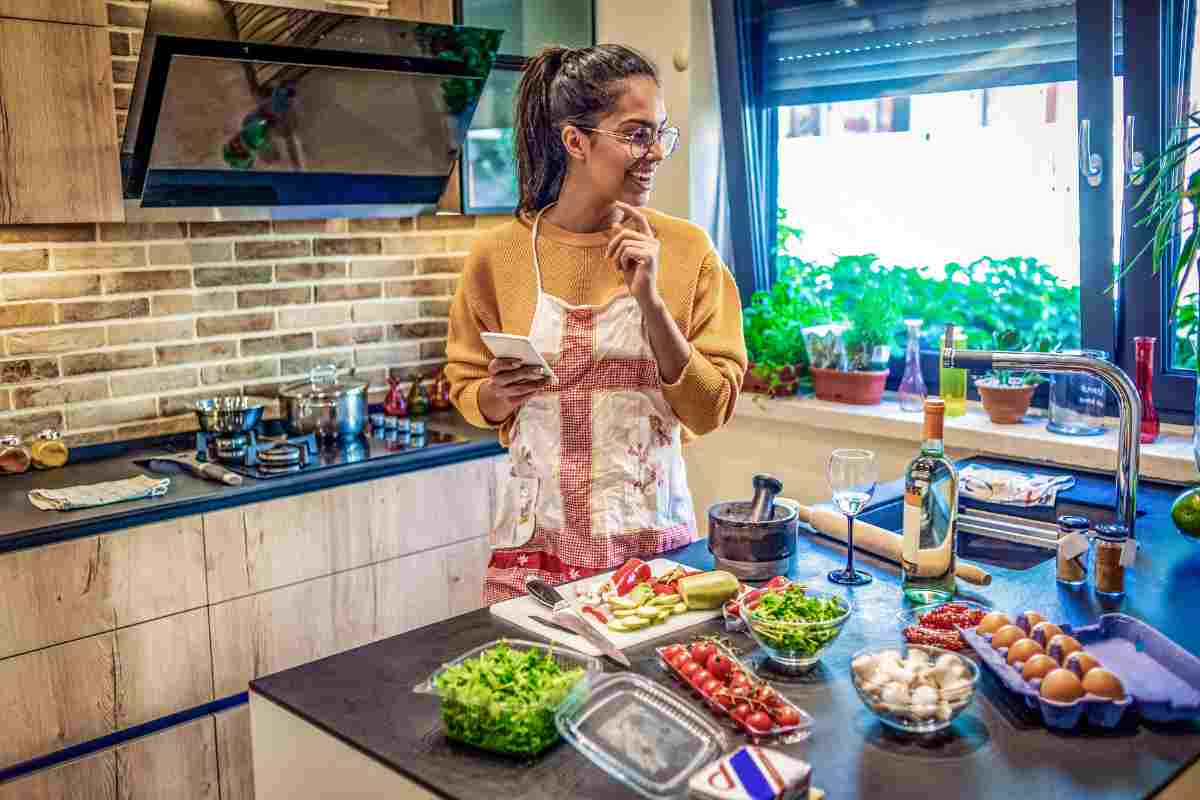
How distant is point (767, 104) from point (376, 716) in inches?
118

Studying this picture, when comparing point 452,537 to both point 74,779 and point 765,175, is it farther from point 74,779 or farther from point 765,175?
point 765,175

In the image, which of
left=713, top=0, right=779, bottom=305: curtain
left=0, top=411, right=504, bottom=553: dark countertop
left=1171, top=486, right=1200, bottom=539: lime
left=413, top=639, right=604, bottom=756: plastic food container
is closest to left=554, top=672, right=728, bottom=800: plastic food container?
left=413, top=639, right=604, bottom=756: plastic food container

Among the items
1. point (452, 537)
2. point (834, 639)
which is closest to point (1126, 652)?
point (834, 639)

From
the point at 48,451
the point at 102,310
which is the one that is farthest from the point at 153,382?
the point at 48,451

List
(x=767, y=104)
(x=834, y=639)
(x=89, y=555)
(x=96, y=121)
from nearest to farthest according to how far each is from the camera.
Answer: (x=834, y=639) → (x=89, y=555) → (x=96, y=121) → (x=767, y=104)

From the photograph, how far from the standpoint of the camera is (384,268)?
383cm

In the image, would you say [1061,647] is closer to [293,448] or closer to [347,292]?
[293,448]

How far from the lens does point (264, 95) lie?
3.03 meters

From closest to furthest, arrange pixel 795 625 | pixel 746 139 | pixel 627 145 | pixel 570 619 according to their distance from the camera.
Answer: pixel 795 625 < pixel 570 619 < pixel 627 145 < pixel 746 139

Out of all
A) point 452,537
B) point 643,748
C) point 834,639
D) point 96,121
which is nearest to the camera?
point 643,748

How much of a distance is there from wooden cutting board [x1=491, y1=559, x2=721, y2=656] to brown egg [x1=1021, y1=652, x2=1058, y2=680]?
496mm

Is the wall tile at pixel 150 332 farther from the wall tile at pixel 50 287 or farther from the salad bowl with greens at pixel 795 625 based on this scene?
the salad bowl with greens at pixel 795 625

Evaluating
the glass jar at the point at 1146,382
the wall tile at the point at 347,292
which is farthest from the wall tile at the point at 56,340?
the glass jar at the point at 1146,382

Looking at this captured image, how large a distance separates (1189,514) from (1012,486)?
1.51ft
